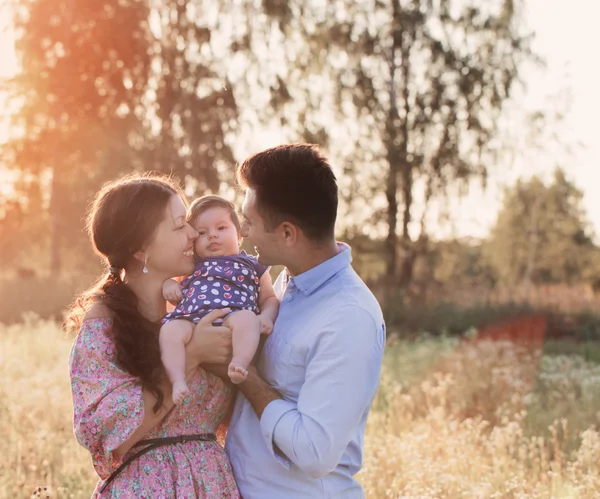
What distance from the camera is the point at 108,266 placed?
3229 millimetres

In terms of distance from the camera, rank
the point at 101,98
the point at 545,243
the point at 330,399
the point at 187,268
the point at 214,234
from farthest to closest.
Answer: the point at 545,243
the point at 101,98
the point at 214,234
the point at 187,268
the point at 330,399

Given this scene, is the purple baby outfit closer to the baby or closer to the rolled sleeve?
the baby

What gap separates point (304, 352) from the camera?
9.36 ft

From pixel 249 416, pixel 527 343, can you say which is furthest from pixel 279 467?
pixel 527 343

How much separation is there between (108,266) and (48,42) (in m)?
26.9

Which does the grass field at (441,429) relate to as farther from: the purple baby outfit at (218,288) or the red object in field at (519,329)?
the red object in field at (519,329)

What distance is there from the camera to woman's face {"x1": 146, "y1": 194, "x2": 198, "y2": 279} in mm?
3156

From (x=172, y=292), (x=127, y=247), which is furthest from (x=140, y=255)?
(x=172, y=292)

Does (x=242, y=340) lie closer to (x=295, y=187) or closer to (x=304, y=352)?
(x=304, y=352)

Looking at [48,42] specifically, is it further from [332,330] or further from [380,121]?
[332,330]

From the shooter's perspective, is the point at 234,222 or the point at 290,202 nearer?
the point at 290,202

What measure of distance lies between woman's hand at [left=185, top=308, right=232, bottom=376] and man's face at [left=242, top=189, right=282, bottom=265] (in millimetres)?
339

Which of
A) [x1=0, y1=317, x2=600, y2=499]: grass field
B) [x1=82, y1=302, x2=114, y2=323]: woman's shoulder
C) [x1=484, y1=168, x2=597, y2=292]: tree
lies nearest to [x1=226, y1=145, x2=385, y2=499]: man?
[x1=82, y1=302, x2=114, y2=323]: woman's shoulder

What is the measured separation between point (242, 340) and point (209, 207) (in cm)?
73
